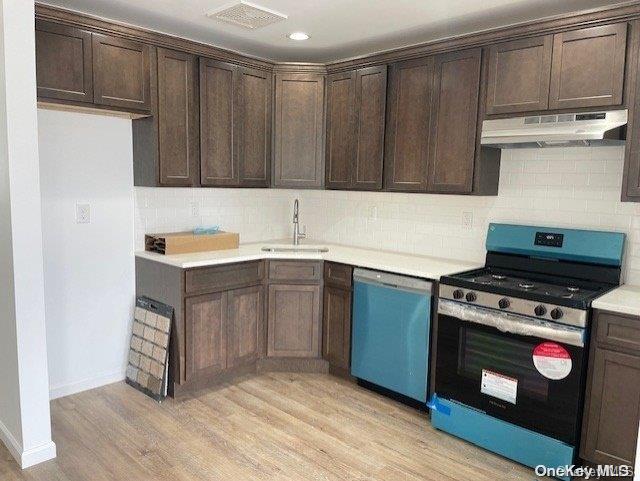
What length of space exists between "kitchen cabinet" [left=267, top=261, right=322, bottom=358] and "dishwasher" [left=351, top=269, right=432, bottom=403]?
360mm

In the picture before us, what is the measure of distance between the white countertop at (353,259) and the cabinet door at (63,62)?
45.9 inches

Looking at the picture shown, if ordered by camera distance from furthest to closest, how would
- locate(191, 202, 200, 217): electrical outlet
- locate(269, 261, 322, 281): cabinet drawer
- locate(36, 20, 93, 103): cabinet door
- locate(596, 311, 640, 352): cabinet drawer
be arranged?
1. locate(191, 202, 200, 217): electrical outlet
2. locate(269, 261, 322, 281): cabinet drawer
3. locate(36, 20, 93, 103): cabinet door
4. locate(596, 311, 640, 352): cabinet drawer

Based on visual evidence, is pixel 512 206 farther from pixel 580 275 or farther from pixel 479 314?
pixel 479 314

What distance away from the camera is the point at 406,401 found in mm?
3305

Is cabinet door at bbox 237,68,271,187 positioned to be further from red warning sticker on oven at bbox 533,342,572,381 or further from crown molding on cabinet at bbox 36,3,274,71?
red warning sticker on oven at bbox 533,342,572,381

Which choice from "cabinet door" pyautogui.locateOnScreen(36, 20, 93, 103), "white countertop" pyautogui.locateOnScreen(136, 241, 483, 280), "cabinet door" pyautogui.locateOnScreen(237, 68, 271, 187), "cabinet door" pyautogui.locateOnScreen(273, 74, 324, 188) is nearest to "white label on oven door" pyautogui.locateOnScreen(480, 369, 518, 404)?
"white countertop" pyautogui.locateOnScreen(136, 241, 483, 280)

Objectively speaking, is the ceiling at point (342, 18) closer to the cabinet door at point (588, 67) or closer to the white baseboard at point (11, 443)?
the cabinet door at point (588, 67)

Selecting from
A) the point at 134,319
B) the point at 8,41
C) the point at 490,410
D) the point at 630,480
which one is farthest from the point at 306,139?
the point at 630,480

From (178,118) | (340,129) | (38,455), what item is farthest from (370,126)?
(38,455)

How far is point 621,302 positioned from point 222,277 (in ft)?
7.96

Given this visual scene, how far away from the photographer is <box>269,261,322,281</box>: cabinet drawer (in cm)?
371

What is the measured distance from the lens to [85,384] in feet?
11.3

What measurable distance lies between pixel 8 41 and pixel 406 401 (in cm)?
308

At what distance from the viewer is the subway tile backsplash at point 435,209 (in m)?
2.91
